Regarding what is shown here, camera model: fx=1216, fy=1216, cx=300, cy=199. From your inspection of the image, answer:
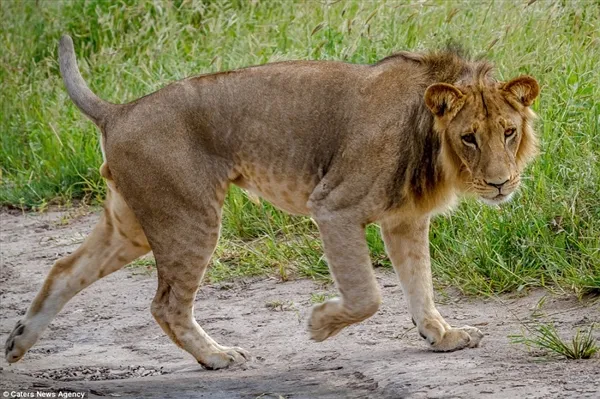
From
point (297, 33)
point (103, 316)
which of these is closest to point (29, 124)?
point (297, 33)

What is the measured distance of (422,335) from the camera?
4.85 meters

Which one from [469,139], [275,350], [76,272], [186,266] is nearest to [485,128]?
[469,139]

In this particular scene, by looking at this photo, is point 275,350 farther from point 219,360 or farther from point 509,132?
point 509,132

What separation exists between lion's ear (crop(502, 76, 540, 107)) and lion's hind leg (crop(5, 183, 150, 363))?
5.55 feet

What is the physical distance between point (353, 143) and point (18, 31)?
5.38 meters

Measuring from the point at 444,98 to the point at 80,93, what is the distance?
1637 mm

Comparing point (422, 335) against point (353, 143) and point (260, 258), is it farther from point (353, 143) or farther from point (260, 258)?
point (260, 258)

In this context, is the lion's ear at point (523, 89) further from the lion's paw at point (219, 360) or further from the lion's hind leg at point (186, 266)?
the lion's paw at point (219, 360)

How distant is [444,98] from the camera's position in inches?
177

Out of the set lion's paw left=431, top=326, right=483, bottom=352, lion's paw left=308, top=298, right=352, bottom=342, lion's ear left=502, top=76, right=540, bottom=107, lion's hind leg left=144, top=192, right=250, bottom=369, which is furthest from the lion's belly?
lion's ear left=502, top=76, right=540, bottom=107

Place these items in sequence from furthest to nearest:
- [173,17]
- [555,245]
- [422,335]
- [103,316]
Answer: [173,17]
[103,316]
[555,245]
[422,335]

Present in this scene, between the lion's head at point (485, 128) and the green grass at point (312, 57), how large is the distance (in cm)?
88

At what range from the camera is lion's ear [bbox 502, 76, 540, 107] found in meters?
4.49

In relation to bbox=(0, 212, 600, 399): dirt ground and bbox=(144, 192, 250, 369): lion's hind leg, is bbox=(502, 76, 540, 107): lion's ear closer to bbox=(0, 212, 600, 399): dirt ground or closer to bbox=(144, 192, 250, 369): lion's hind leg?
bbox=(0, 212, 600, 399): dirt ground
